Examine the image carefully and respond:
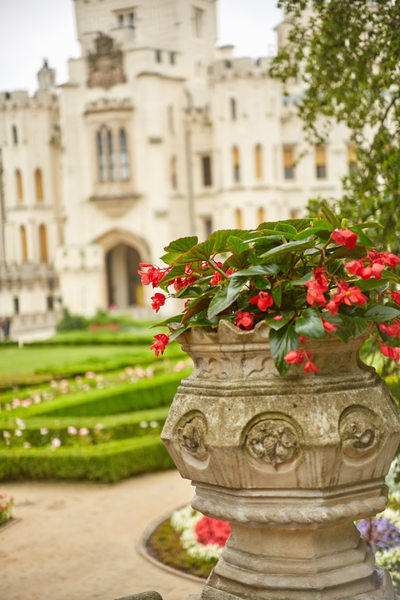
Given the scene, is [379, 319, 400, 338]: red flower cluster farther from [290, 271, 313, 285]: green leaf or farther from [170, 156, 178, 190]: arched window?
[170, 156, 178, 190]: arched window

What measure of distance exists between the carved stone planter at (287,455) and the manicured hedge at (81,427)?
668 centimetres

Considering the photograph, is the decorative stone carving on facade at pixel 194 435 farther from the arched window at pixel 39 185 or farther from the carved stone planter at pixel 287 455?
the arched window at pixel 39 185

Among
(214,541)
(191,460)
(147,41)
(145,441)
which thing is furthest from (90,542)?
(147,41)

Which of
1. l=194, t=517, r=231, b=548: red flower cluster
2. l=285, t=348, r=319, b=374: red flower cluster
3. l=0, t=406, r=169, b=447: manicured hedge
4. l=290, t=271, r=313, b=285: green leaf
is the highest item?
l=290, t=271, r=313, b=285: green leaf

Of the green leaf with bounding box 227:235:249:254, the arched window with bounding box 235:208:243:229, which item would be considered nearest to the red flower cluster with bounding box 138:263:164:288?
the green leaf with bounding box 227:235:249:254

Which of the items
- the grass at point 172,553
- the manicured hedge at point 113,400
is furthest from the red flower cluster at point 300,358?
the manicured hedge at point 113,400

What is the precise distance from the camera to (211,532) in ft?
20.5

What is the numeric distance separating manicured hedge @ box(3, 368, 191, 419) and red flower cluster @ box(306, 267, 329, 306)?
8.39 metres

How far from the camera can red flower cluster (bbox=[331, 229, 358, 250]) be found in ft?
7.50

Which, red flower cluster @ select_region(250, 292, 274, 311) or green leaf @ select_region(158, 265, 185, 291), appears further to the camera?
green leaf @ select_region(158, 265, 185, 291)

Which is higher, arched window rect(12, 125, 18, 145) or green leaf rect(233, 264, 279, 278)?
arched window rect(12, 125, 18, 145)

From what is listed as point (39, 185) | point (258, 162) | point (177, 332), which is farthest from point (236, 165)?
point (177, 332)

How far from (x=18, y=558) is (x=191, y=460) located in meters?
4.23

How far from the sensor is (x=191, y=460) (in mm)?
2580
